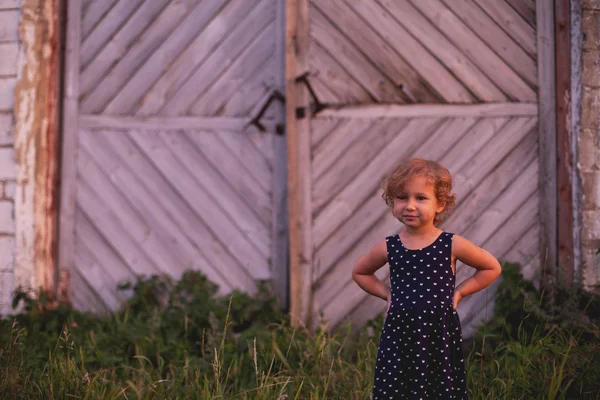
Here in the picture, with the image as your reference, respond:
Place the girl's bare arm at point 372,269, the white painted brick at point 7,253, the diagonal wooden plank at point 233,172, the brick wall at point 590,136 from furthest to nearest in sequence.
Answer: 1. the diagonal wooden plank at point 233,172
2. the white painted brick at point 7,253
3. the brick wall at point 590,136
4. the girl's bare arm at point 372,269

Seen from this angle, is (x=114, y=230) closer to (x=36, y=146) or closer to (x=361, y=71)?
(x=36, y=146)

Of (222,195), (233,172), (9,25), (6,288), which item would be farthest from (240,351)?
(9,25)

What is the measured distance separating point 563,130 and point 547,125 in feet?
0.36

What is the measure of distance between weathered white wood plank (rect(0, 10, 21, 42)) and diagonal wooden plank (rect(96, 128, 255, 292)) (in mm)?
935

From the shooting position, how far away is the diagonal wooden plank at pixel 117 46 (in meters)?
4.51

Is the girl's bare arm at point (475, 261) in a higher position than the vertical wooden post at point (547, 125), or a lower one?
lower

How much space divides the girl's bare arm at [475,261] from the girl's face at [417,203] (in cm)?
15

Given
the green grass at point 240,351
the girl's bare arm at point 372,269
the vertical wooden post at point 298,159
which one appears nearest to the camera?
the girl's bare arm at point 372,269

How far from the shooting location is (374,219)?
4191mm

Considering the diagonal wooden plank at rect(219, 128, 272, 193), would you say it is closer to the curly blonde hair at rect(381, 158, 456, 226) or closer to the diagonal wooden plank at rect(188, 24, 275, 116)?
the diagonal wooden plank at rect(188, 24, 275, 116)

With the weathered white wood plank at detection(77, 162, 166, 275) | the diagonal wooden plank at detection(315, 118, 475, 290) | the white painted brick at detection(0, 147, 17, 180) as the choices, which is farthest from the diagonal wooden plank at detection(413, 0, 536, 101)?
the white painted brick at detection(0, 147, 17, 180)

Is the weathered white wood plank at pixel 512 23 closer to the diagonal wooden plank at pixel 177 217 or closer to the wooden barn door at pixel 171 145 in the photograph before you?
the wooden barn door at pixel 171 145

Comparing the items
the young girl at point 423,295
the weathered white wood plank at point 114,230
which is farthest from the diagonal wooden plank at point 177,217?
the young girl at point 423,295

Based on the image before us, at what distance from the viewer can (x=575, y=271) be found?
13.1 feet
